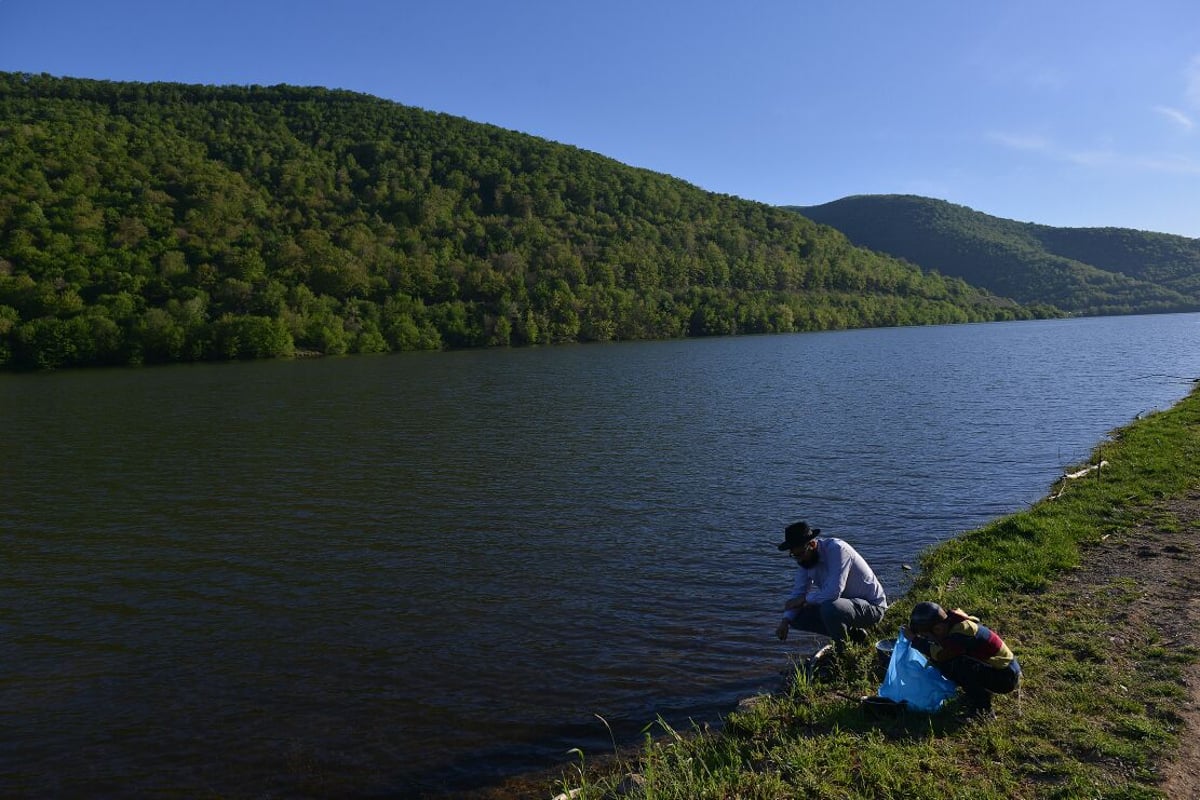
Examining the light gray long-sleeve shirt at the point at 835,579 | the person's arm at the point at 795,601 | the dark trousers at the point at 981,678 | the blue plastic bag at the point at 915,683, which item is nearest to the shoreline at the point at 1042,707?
the blue plastic bag at the point at 915,683

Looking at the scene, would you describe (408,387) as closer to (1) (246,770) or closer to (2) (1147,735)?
(1) (246,770)

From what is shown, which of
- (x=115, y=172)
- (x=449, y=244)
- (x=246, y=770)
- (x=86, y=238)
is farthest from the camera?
(x=449, y=244)

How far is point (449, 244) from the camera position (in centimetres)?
16350

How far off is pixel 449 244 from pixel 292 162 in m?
46.3

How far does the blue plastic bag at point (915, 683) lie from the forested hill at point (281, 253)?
354ft

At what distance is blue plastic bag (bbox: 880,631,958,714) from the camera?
7996 millimetres

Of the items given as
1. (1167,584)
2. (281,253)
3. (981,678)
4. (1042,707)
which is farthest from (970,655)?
(281,253)

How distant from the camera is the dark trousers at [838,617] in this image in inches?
395

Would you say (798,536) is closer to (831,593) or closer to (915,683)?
(831,593)

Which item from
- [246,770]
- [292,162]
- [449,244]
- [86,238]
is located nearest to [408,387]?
[246,770]

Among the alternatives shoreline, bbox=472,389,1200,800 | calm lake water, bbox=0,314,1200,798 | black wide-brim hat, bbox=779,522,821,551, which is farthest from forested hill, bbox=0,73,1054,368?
shoreline, bbox=472,389,1200,800

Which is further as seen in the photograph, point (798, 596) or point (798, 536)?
point (798, 596)

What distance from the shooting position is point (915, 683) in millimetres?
8078

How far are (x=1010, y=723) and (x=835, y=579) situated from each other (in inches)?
115
